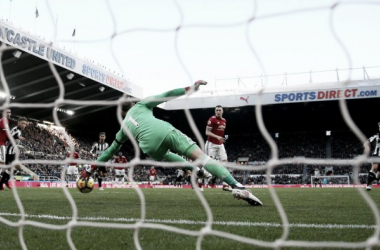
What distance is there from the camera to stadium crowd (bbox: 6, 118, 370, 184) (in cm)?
2591

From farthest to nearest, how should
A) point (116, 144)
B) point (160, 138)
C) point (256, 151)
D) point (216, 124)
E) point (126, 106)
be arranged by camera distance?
point (256, 151) → point (216, 124) → point (116, 144) → point (126, 106) → point (160, 138)

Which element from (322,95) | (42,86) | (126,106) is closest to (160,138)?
(126,106)

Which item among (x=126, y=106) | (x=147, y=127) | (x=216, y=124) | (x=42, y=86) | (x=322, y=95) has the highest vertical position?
(x=42, y=86)

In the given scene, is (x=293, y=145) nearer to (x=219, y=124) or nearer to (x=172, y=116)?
(x=172, y=116)

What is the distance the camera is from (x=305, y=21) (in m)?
2.24

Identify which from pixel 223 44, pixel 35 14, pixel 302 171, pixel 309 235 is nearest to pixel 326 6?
pixel 223 44

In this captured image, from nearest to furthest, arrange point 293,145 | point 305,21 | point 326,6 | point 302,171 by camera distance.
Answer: point 326,6
point 305,21
point 302,171
point 293,145

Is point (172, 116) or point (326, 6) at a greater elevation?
point (172, 116)

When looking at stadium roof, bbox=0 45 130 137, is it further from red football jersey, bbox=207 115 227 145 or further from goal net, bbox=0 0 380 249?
goal net, bbox=0 0 380 249

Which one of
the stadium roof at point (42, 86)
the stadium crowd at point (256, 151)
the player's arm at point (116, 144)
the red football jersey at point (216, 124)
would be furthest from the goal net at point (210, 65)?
the stadium crowd at point (256, 151)

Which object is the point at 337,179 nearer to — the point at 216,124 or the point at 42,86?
the point at 42,86

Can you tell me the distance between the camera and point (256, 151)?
112 ft

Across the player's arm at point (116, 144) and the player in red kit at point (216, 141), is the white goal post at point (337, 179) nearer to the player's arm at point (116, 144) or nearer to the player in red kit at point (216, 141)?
the player in red kit at point (216, 141)

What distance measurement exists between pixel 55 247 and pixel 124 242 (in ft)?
1.27
